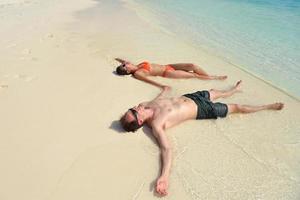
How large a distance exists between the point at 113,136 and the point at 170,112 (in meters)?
0.82

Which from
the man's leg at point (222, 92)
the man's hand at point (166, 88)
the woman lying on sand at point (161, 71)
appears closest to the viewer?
the man's leg at point (222, 92)

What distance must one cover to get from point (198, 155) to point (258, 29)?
706 cm

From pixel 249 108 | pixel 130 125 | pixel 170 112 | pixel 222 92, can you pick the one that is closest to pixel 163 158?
pixel 130 125

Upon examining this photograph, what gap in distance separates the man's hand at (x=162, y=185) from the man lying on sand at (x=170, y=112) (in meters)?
0.31

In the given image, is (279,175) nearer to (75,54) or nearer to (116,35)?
(75,54)

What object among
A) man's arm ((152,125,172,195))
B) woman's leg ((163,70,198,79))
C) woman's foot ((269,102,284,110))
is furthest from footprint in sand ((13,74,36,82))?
woman's foot ((269,102,284,110))

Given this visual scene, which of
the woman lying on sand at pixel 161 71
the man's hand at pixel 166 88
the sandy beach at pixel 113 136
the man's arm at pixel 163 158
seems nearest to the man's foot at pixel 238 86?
the sandy beach at pixel 113 136

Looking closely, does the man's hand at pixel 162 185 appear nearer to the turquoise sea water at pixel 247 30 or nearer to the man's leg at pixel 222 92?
the man's leg at pixel 222 92

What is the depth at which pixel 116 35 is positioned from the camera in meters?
9.03

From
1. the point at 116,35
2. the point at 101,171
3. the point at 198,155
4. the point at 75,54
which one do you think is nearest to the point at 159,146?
the point at 198,155

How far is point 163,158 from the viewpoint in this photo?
4234 mm

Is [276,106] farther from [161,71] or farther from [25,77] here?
[25,77]

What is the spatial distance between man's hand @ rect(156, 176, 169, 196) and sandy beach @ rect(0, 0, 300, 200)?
0.06m

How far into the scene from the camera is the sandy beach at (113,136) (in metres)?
3.85
